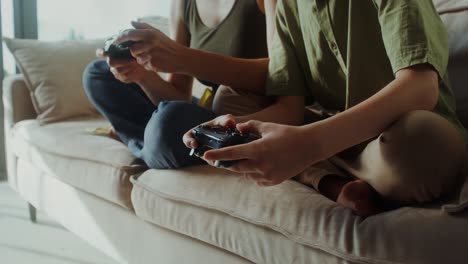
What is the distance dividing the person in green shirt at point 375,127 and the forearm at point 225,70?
0.23m

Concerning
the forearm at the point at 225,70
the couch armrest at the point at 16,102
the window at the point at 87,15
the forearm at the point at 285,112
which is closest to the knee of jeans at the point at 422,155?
the forearm at the point at 285,112

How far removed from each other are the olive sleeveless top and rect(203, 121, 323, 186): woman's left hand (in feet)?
2.10

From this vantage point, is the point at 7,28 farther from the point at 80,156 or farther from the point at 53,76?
the point at 80,156

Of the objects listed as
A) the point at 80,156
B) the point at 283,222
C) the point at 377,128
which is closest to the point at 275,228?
the point at 283,222

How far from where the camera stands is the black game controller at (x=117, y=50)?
3.69ft

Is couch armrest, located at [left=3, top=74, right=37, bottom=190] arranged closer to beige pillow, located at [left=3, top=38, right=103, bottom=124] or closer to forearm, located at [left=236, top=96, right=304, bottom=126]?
beige pillow, located at [left=3, top=38, right=103, bottom=124]

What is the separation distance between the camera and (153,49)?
110 cm

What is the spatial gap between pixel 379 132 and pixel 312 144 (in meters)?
0.11

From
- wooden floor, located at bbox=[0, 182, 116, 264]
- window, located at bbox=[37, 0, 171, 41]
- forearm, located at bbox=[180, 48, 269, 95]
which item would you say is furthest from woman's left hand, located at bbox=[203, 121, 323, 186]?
window, located at bbox=[37, 0, 171, 41]

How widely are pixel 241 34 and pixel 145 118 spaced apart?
0.32 metres

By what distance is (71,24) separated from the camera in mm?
2590

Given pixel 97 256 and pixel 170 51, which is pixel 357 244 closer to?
pixel 170 51

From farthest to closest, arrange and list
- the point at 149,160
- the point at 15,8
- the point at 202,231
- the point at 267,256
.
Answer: the point at 15,8
the point at 149,160
the point at 202,231
the point at 267,256

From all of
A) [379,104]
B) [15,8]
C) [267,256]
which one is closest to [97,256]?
[267,256]
